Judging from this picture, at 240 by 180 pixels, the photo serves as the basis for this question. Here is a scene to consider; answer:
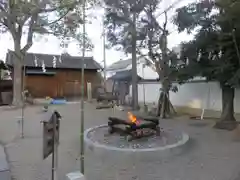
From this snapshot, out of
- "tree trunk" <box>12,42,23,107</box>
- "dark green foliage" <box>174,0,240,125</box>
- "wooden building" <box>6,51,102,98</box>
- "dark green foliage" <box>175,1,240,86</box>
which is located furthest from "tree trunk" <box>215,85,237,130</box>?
"wooden building" <box>6,51,102,98</box>

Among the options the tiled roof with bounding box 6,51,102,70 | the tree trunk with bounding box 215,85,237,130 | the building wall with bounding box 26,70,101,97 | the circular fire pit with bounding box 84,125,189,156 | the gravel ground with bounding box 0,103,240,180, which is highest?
the tiled roof with bounding box 6,51,102,70

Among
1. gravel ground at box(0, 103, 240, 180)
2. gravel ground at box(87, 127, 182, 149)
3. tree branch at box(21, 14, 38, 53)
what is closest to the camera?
gravel ground at box(0, 103, 240, 180)

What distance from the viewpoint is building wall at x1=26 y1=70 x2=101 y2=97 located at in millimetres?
26039

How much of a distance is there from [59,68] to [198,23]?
19.9 metres

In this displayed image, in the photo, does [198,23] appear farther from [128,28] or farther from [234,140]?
[128,28]

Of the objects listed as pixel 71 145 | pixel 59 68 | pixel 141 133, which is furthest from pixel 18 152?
pixel 59 68

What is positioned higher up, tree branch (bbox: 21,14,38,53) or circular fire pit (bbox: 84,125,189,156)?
tree branch (bbox: 21,14,38,53)

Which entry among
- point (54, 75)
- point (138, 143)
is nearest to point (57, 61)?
point (54, 75)

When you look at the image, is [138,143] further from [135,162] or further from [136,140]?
[135,162]

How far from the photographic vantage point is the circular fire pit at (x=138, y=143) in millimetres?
6562

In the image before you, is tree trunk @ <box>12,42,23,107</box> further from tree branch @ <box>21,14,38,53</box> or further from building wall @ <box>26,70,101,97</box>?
building wall @ <box>26,70,101,97</box>

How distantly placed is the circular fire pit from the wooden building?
1906cm

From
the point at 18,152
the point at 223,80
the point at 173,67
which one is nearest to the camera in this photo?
the point at 18,152

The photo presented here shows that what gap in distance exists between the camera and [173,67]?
36.0ft
